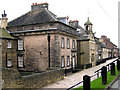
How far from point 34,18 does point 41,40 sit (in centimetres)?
374

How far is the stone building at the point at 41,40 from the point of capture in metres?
19.7

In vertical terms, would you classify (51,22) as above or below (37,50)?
above

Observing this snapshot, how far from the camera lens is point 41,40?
2017 cm

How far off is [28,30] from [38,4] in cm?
512

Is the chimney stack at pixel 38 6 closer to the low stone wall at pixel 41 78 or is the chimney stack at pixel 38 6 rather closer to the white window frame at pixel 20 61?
the white window frame at pixel 20 61

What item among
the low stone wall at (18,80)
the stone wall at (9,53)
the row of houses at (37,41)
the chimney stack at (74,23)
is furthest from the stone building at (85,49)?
the low stone wall at (18,80)

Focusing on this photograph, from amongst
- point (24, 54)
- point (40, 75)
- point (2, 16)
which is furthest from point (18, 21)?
point (40, 75)

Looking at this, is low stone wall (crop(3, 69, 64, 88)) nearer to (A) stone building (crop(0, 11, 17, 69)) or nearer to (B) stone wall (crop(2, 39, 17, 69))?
(A) stone building (crop(0, 11, 17, 69))

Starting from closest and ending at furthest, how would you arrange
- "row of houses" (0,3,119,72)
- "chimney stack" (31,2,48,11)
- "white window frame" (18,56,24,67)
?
"row of houses" (0,3,119,72)
"white window frame" (18,56,24,67)
"chimney stack" (31,2,48,11)

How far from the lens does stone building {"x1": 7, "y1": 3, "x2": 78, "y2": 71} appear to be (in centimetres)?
1973

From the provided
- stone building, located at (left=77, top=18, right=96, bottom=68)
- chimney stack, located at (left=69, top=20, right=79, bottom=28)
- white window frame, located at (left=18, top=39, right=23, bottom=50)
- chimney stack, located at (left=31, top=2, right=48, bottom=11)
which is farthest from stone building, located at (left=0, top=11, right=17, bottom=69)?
chimney stack, located at (left=69, top=20, right=79, bottom=28)

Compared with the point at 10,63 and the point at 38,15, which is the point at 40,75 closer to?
the point at 10,63

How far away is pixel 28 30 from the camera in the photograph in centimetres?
2091

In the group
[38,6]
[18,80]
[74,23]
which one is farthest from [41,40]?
[74,23]
